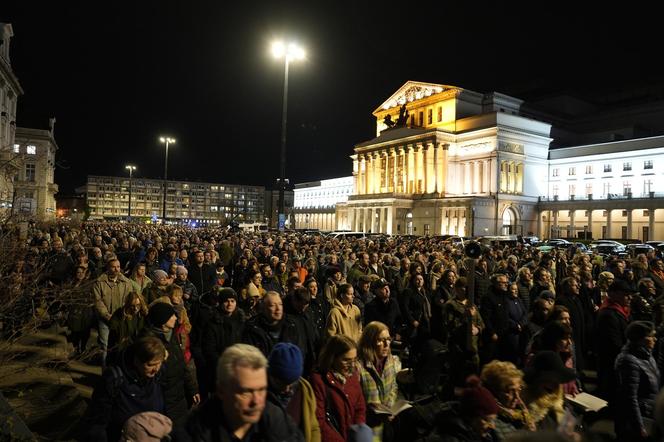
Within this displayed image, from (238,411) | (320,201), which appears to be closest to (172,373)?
(238,411)

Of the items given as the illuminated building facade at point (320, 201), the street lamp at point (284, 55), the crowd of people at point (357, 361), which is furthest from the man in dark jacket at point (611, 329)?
the illuminated building facade at point (320, 201)

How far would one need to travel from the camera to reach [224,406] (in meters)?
2.75

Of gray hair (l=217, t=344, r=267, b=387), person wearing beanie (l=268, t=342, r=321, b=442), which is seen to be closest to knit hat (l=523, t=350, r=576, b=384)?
person wearing beanie (l=268, t=342, r=321, b=442)

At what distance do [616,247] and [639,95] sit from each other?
58.0 m

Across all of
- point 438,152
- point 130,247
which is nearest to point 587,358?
point 130,247

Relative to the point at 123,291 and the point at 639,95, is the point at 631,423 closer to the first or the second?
the point at 123,291

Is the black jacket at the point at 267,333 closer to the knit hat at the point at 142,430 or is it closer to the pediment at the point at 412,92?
the knit hat at the point at 142,430

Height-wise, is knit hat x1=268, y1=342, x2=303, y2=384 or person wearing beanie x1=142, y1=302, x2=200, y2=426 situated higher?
knit hat x1=268, y1=342, x2=303, y2=384

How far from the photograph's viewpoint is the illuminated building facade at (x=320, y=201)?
351 ft

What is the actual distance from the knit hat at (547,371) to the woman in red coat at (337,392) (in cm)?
137

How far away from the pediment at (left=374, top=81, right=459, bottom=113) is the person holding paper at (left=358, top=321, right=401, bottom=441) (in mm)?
71079

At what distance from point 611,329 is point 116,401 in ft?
18.9

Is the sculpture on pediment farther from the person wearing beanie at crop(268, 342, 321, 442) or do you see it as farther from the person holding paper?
the person wearing beanie at crop(268, 342, 321, 442)

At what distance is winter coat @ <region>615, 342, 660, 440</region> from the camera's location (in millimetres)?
4648
